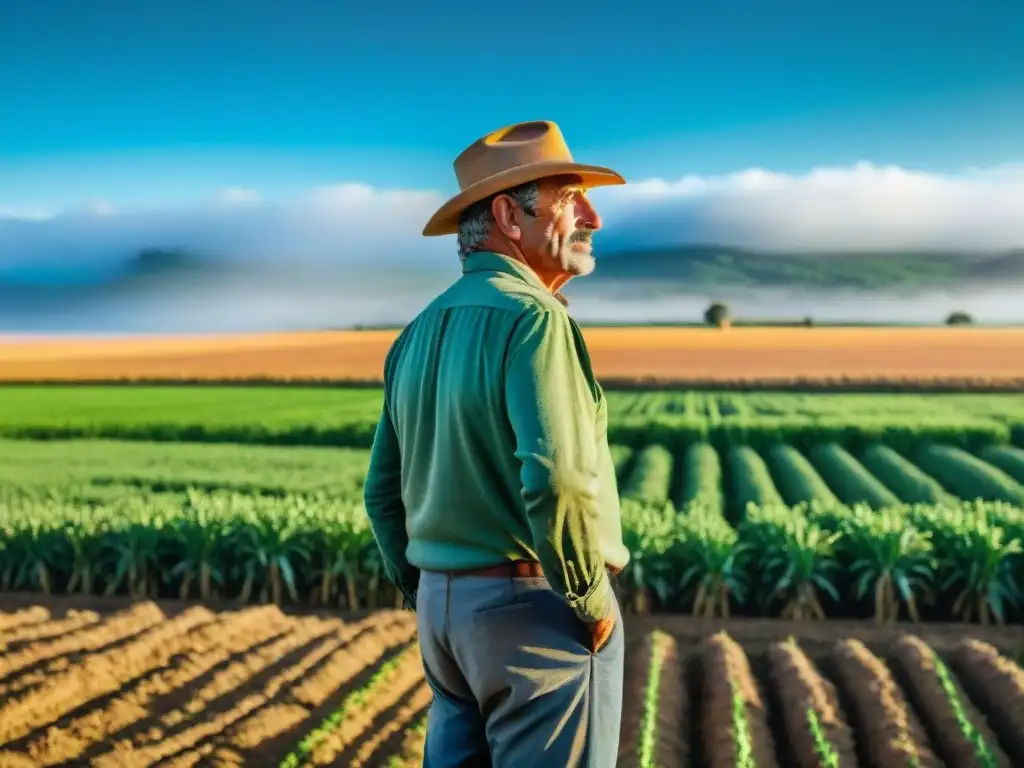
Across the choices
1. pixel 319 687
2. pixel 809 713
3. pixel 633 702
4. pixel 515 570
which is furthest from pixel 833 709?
pixel 515 570

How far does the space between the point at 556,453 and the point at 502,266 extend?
479mm

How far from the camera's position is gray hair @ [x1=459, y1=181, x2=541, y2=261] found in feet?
6.70

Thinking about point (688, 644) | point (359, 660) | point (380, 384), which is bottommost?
point (688, 644)

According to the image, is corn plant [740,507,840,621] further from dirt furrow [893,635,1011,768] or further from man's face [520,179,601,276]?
man's face [520,179,601,276]

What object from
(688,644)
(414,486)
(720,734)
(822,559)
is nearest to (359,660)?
(720,734)

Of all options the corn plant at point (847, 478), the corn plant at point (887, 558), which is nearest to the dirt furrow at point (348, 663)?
the corn plant at point (887, 558)

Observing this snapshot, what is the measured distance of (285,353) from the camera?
612 inches

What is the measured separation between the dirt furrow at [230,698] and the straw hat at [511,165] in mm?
2508

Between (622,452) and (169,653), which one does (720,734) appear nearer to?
(169,653)

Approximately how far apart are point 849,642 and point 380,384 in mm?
9412

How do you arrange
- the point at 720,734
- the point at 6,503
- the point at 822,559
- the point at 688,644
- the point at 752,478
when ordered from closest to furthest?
the point at 720,734, the point at 688,644, the point at 822,559, the point at 6,503, the point at 752,478

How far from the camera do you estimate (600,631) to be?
1880 millimetres

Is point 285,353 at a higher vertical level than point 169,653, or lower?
higher

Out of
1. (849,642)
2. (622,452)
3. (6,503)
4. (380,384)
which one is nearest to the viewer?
(849,642)
